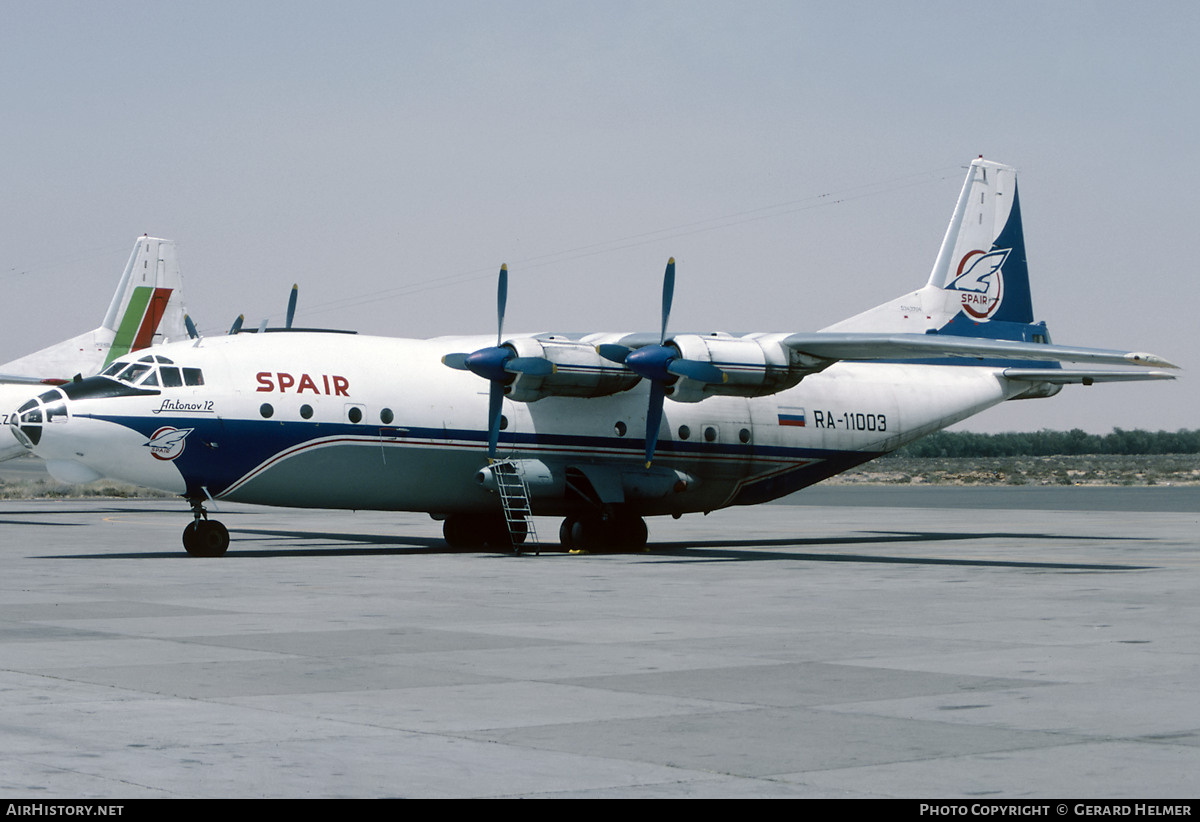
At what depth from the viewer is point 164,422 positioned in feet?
86.1

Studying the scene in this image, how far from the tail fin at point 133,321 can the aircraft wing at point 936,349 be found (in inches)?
1276

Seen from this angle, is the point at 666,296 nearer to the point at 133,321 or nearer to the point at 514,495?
the point at 514,495

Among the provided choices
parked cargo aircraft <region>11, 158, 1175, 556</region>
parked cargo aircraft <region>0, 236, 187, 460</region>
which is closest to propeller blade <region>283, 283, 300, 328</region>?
parked cargo aircraft <region>11, 158, 1175, 556</region>

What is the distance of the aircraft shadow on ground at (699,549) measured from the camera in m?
26.8

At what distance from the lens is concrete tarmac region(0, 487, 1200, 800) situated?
8.38 meters

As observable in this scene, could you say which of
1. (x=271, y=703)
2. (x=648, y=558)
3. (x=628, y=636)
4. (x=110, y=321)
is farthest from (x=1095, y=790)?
(x=110, y=321)

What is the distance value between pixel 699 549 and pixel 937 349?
714 centimetres

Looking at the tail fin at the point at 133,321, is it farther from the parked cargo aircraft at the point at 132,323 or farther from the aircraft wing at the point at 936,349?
the aircraft wing at the point at 936,349

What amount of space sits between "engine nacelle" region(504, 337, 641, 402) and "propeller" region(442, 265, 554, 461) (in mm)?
109

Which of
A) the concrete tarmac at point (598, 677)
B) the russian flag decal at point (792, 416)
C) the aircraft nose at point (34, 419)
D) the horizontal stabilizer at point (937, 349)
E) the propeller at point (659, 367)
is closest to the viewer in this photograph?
the concrete tarmac at point (598, 677)

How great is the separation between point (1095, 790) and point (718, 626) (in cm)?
842

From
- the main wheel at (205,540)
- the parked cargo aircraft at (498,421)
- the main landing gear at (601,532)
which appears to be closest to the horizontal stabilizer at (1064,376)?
the parked cargo aircraft at (498,421)

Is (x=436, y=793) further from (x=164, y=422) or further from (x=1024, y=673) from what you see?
(x=164, y=422)

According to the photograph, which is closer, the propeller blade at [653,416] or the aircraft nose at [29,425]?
the aircraft nose at [29,425]
